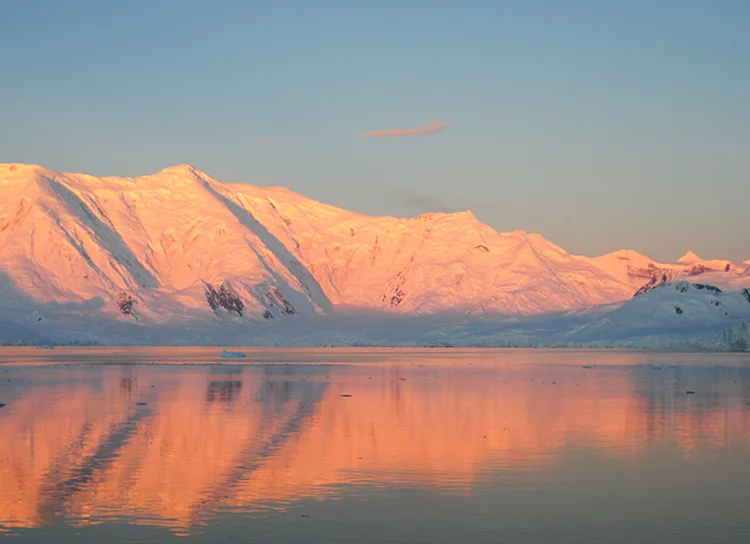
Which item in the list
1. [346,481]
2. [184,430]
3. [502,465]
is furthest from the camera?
[184,430]

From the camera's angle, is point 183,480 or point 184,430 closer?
point 183,480

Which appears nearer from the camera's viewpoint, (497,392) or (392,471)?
(392,471)

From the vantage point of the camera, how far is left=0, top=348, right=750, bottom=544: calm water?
28.5 metres

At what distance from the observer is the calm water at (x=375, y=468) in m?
28.5

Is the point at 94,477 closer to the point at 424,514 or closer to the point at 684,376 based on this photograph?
the point at 424,514

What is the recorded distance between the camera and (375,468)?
39.0 metres

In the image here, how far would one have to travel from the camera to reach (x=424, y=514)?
30.2 metres

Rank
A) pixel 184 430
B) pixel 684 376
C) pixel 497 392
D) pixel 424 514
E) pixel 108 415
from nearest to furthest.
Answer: pixel 424 514
pixel 184 430
pixel 108 415
pixel 497 392
pixel 684 376

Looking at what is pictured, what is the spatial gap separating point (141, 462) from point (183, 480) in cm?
474

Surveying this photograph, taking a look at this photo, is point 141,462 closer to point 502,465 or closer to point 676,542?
point 502,465

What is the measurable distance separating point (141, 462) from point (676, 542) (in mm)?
20948

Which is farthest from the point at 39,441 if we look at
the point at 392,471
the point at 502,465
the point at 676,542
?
the point at 676,542

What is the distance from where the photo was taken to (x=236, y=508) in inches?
1221

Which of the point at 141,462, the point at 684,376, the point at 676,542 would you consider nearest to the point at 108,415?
the point at 141,462
